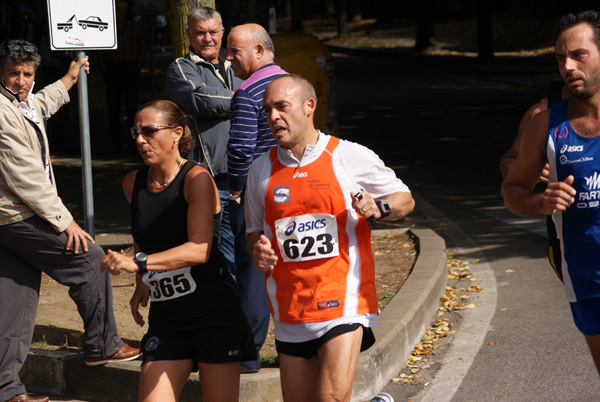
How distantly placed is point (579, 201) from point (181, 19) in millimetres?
5130

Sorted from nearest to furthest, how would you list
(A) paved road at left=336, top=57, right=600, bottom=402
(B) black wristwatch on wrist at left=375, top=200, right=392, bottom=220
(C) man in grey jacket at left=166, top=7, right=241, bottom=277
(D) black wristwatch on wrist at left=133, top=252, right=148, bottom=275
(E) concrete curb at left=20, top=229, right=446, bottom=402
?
(B) black wristwatch on wrist at left=375, top=200, right=392, bottom=220 < (D) black wristwatch on wrist at left=133, top=252, right=148, bottom=275 < (E) concrete curb at left=20, top=229, right=446, bottom=402 < (A) paved road at left=336, top=57, right=600, bottom=402 < (C) man in grey jacket at left=166, top=7, right=241, bottom=277

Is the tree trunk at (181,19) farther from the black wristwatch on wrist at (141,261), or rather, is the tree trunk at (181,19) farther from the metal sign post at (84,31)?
the black wristwatch on wrist at (141,261)

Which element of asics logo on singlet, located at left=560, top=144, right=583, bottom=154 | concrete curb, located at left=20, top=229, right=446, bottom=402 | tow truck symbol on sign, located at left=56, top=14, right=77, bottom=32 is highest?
tow truck symbol on sign, located at left=56, top=14, right=77, bottom=32

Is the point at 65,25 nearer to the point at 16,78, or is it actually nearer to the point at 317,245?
the point at 16,78

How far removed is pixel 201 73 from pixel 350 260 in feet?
8.07


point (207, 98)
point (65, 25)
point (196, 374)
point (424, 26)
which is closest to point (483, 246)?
point (207, 98)

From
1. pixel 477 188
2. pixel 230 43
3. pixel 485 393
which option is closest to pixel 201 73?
pixel 230 43

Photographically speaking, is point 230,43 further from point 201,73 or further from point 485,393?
point 485,393

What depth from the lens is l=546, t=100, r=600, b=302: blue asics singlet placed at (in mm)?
3660

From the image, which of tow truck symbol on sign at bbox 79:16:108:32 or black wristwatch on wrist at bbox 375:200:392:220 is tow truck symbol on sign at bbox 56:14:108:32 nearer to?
tow truck symbol on sign at bbox 79:16:108:32

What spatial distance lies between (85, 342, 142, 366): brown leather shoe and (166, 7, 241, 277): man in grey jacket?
31.2 inches

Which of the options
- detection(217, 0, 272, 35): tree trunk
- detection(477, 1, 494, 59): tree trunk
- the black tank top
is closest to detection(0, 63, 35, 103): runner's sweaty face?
the black tank top

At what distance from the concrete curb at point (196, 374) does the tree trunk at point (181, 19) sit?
3108 mm

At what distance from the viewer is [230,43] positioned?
18.0 feet
